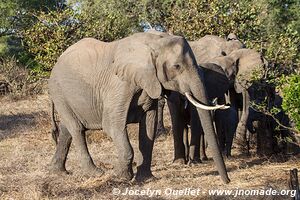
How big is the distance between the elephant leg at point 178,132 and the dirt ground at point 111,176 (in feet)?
0.72

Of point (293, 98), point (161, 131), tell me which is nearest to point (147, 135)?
point (293, 98)

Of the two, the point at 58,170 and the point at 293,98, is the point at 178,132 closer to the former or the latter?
the point at 58,170

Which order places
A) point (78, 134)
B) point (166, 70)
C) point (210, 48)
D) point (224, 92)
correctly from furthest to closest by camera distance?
point (210, 48) < point (224, 92) < point (78, 134) < point (166, 70)

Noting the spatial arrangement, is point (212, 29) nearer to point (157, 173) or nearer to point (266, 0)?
point (157, 173)

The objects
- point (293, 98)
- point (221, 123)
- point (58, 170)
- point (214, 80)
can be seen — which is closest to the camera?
point (293, 98)

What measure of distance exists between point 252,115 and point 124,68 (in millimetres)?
3494

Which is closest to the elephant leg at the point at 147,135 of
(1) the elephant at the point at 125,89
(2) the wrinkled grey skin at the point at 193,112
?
(1) the elephant at the point at 125,89

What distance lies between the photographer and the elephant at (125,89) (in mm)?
7445

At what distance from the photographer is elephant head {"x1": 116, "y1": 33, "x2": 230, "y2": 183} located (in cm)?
737

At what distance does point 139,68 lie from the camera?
7.59 metres

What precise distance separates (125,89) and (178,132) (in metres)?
2.38

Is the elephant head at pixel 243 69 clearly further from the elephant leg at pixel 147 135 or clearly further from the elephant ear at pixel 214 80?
the elephant leg at pixel 147 135

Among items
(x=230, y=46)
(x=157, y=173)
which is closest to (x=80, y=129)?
(x=157, y=173)

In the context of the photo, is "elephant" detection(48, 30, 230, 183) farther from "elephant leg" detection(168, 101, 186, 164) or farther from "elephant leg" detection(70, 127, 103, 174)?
"elephant leg" detection(168, 101, 186, 164)
